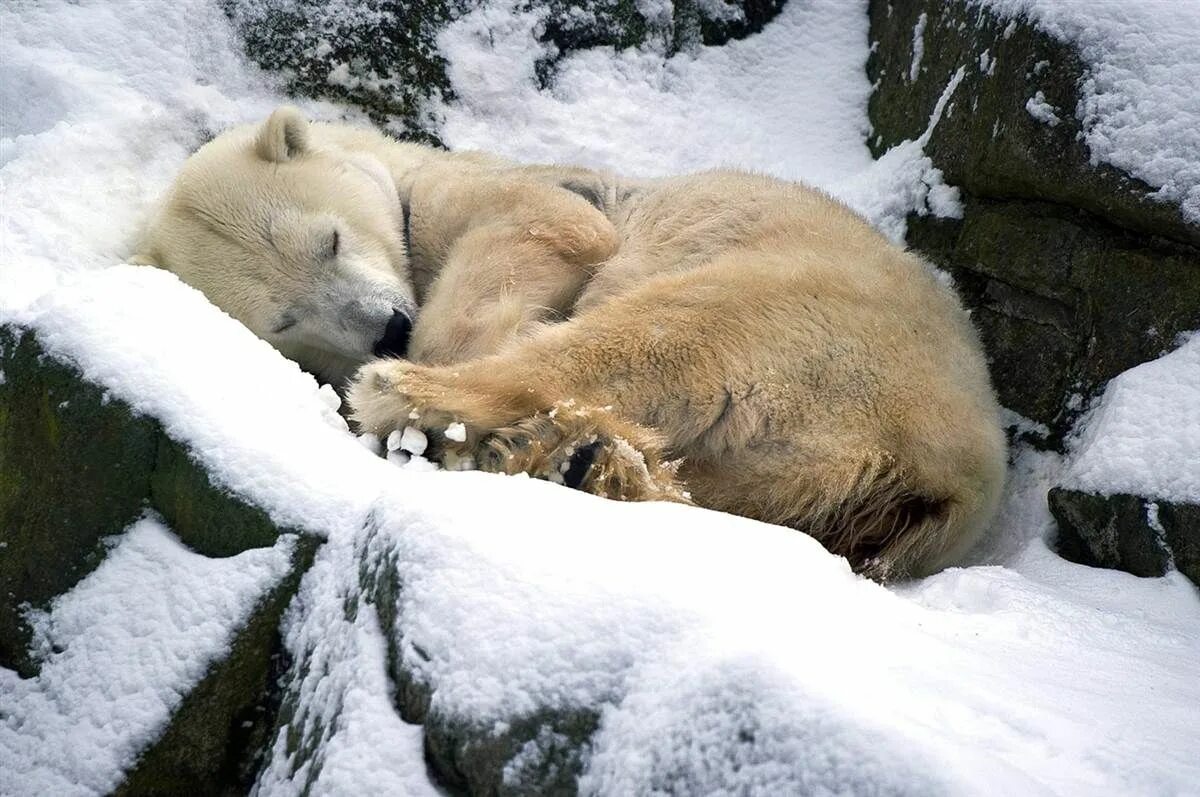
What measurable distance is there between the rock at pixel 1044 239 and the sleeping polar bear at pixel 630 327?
380 mm

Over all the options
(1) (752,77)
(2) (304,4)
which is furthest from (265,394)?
(1) (752,77)

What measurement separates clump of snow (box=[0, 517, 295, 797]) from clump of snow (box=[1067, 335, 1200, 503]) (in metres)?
2.26

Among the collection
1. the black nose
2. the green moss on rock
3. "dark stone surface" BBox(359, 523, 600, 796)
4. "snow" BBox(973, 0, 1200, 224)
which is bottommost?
the black nose

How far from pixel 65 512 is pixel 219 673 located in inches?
24.4

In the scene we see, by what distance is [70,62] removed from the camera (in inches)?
183

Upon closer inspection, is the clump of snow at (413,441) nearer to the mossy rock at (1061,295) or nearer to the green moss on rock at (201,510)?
the green moss on rock at (201,510)

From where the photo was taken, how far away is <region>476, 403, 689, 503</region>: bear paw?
2.65 meters

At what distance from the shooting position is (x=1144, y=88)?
3.34 metres

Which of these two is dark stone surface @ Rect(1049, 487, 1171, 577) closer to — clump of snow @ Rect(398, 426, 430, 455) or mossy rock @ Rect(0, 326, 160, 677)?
clump of snow @ Rect(398, 426, 430, 455)

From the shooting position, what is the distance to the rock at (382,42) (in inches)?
201

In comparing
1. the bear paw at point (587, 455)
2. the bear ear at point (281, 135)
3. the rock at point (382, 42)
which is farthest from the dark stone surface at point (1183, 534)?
the rock at point (382, 42)

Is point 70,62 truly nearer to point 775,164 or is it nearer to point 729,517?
point 775,164

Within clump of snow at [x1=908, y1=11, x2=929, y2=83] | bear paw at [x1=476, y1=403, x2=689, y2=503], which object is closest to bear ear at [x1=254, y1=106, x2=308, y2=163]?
bear paw at [x1=476, y1=403, x2=689, y2=503]

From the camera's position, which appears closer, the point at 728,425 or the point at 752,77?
the point at 728,425
